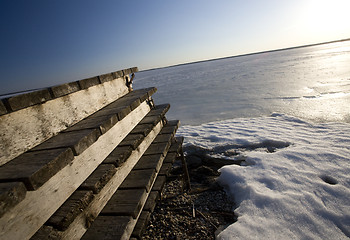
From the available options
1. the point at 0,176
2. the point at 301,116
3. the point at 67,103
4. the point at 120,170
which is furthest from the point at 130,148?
the point at 301,116

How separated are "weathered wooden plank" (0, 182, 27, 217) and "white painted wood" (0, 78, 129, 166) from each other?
60 centimetres

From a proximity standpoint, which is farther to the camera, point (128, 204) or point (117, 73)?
point (117, 73)

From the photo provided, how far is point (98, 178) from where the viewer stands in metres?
1.81

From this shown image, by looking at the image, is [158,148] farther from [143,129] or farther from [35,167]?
[35,167]

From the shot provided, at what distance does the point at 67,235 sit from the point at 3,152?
867mm

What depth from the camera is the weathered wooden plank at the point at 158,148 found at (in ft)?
10.1

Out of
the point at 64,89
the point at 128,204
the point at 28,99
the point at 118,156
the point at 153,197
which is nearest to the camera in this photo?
the point at 28,99

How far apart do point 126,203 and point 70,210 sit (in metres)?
0.61

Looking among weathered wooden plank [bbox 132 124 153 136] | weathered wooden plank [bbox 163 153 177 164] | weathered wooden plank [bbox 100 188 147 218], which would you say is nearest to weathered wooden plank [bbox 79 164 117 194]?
weathered wooden plank [bbox 100 188 147 218]

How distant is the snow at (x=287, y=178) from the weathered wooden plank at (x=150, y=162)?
2.66 metres

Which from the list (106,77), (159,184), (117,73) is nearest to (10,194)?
(159,184)

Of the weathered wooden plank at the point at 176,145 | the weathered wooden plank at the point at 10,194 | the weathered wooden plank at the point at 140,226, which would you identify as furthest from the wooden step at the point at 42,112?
the weathered wooden plank at the point at 176,145

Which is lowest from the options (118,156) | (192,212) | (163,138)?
(192,212)

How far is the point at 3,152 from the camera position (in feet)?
4.88
